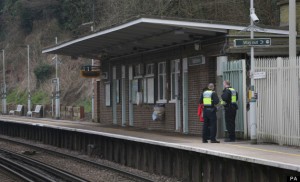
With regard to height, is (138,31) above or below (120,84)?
above

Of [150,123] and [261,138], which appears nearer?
[261,138]

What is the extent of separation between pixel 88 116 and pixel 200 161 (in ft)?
84.8

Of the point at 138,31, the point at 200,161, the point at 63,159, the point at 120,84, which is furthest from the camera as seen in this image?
the point at 120,84

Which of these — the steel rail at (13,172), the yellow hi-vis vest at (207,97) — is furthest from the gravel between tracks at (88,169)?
the yellow hi-vis vest at (207,97)

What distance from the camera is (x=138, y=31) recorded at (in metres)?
19.6

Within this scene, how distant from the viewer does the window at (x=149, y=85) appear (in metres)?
23.0

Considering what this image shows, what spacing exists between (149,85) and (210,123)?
7.95 meters

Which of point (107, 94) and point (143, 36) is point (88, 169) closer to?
point (143, 36)

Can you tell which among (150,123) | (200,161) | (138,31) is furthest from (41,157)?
(200,161)

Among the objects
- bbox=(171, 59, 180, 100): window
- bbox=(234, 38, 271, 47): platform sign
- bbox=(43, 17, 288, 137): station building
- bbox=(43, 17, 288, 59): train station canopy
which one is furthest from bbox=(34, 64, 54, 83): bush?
bbox=(234, 38, 271, 47): platform sign

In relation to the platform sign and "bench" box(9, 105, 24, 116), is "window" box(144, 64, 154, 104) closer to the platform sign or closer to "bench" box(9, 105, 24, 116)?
the platform sign

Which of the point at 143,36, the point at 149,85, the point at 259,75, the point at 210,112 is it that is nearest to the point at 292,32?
the point at 259,75

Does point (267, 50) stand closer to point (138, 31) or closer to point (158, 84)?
point (138, 31)

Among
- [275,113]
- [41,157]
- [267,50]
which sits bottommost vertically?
[41,157]
